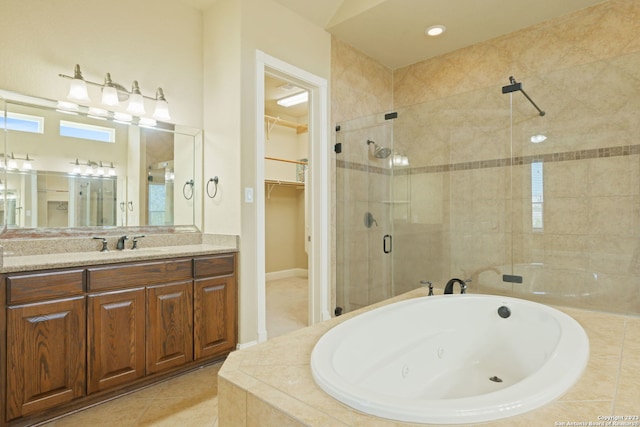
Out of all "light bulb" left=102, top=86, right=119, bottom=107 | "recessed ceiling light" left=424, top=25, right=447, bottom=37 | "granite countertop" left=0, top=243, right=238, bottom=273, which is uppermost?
"recessed ceiling light" left=424, top=25, right=447, bottom=37

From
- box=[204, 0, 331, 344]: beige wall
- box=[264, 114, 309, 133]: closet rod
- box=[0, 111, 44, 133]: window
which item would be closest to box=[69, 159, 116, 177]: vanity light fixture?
box=[0, 111, 44, 133]: window

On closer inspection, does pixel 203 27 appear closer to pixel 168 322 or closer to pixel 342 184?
pixel 342 184

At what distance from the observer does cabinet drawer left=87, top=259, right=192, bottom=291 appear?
1.90 metres

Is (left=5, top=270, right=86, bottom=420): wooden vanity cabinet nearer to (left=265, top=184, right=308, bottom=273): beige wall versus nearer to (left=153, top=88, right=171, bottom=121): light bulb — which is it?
(left=153, top=88, right=171, bottom=121): light bulb

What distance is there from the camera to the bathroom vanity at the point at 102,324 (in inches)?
65.3

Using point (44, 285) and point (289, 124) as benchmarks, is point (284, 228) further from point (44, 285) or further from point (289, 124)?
point (44, 285)

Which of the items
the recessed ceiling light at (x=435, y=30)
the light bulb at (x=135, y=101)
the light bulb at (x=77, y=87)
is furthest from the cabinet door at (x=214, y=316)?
the recessed ceiling light at (x=435, y=30)

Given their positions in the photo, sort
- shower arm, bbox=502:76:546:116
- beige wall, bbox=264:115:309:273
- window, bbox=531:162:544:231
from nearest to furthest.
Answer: shower arm, bbox=502:76:546:116, window, bbox=531:162:544:231, beige wall, bbox=264:115:309:273

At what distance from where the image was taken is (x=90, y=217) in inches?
95.0

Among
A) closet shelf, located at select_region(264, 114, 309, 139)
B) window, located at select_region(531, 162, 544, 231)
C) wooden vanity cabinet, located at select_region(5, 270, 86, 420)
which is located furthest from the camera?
closet shelf, located at select_region(264, 114, 309, 139)

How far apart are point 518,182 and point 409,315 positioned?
72.6 inches

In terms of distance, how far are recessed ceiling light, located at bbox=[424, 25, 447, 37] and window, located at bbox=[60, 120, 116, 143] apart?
279cm

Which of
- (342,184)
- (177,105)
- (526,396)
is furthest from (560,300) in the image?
(177,105)

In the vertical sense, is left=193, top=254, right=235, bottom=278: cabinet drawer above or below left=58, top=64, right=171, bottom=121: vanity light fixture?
below
